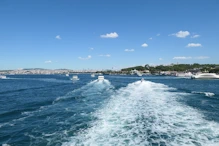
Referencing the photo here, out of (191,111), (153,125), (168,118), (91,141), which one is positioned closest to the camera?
(91,141)

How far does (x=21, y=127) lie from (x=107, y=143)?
10.7 m

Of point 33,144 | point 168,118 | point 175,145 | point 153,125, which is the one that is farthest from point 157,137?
point 33,144

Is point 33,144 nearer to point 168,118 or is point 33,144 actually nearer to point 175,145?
point 175,145

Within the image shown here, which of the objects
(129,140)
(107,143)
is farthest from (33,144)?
(129,140)

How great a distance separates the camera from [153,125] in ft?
68.7

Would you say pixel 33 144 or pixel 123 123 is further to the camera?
pixel 123 123

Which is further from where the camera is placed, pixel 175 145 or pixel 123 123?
pixel 123 123

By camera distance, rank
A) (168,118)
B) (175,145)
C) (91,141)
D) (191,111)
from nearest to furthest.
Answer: (175,145) < (91,141) < (168,118) < (191,111)

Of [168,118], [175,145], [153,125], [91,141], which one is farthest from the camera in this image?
[168,118]

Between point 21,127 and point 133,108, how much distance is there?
14756 mm

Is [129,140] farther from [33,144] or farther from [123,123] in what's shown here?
[33,144]

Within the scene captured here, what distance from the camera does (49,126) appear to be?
22.2m

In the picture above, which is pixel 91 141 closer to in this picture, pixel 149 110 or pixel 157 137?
pixel 157 137

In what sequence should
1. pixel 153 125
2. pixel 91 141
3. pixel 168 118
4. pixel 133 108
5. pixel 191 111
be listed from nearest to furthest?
1. pixel 91 141
2. pixel 153 125
3. pixel 168 118
4. pixel 191 111
5. pixel 133 108
